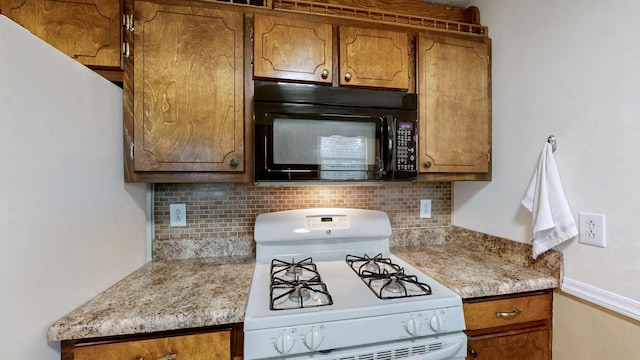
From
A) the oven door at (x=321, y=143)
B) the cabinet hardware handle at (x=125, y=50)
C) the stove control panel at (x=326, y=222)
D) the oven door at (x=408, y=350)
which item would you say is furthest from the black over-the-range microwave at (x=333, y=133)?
the oven door at (x=408, y=350)

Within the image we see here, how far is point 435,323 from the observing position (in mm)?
1000

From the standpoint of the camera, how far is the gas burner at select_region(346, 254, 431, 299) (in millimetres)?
1077

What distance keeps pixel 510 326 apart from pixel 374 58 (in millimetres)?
1373

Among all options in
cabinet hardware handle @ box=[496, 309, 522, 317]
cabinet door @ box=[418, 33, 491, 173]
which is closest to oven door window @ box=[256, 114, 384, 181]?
cabinet door @ box=[418, 33, 491, 173]

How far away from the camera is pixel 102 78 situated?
1072 mm

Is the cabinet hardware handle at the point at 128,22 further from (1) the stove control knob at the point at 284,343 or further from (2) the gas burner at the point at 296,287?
(1) the stove control knob at the point at 284,343

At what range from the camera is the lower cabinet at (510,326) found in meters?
1.12

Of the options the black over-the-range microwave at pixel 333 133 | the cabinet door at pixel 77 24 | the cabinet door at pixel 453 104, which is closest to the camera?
the cabinet door at pixel 77 24

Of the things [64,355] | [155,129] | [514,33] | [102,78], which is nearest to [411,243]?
[514,33]

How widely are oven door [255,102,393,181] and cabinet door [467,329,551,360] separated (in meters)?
0.81

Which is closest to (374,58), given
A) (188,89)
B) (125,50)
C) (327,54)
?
(327,54)

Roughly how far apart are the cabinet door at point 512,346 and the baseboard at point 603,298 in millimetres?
243

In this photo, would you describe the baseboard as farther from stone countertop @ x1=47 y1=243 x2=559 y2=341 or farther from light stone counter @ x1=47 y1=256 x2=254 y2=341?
light stone counter @ x1=47 y1=256 x2=254 y2=341

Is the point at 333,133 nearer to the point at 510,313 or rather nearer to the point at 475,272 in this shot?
the point at 475,272
